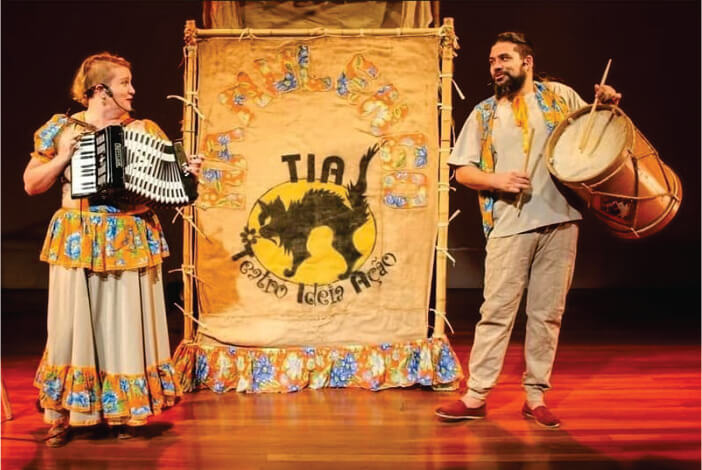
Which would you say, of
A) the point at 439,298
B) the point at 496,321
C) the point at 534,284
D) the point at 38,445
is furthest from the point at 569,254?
the point at 38,445

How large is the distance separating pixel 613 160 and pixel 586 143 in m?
0.20

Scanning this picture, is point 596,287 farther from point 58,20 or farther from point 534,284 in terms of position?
point 58,20

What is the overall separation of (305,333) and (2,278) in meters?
4.04

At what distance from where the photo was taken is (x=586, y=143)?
289 cm

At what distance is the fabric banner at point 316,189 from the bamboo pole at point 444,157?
0.15 feet

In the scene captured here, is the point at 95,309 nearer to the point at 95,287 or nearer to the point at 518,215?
the point at 95,287

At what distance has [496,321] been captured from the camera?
→ 3137 millimetres

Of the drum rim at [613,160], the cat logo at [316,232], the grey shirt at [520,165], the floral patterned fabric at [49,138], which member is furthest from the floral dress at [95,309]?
the drum rim at [613,160]

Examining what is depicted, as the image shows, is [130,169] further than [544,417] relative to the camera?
No

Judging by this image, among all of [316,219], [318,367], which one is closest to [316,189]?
[316,219]

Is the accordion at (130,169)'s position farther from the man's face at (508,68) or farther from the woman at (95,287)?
the man's face at (508,68)

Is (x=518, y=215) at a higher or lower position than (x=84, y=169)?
lower

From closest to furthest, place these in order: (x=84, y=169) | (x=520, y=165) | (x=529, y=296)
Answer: (x=84, y=169), (x=520, y=165), (x=529, y=296)

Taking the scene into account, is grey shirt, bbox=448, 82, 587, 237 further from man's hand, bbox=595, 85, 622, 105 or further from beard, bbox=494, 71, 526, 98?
man's hand, bbox=595, 85, 622, 105
